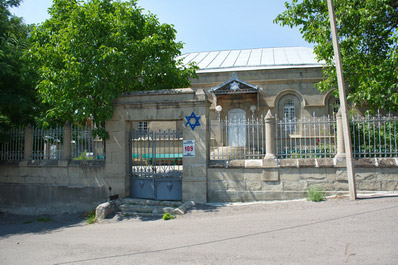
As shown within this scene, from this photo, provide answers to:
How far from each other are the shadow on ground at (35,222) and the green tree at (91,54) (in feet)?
9.62

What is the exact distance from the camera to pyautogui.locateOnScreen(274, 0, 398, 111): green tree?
929cm

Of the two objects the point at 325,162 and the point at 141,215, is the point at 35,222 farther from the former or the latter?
the point at 325,162

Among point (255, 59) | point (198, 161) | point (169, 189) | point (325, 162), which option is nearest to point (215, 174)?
point (198, 161)

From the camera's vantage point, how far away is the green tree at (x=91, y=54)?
8.18m

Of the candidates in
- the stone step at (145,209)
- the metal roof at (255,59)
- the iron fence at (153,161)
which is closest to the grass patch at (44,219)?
the stone step at (145,209)

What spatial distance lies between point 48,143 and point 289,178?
25.8ft

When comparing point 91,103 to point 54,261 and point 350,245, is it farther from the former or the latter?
point 350,245

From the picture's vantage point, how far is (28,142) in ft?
33.9

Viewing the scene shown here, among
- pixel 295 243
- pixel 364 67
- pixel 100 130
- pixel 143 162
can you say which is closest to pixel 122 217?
pixel 143 162

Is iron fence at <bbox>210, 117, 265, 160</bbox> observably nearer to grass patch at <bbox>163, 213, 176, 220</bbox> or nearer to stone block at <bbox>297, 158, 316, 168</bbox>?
stone block at <bbox>297, 158, 316, 168</bbox>

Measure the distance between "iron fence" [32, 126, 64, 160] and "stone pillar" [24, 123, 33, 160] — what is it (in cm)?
10

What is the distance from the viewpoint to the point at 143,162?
9.55 m

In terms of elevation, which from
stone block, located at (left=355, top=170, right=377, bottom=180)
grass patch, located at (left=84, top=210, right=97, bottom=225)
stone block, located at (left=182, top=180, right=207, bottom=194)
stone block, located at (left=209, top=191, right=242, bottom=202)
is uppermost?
stone block, located at (left=355, top=170, right=377, bottom=180)

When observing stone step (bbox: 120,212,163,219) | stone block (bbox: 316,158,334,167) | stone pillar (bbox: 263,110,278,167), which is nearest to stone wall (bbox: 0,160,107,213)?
stone step (bbox: 120,212,163,219)
